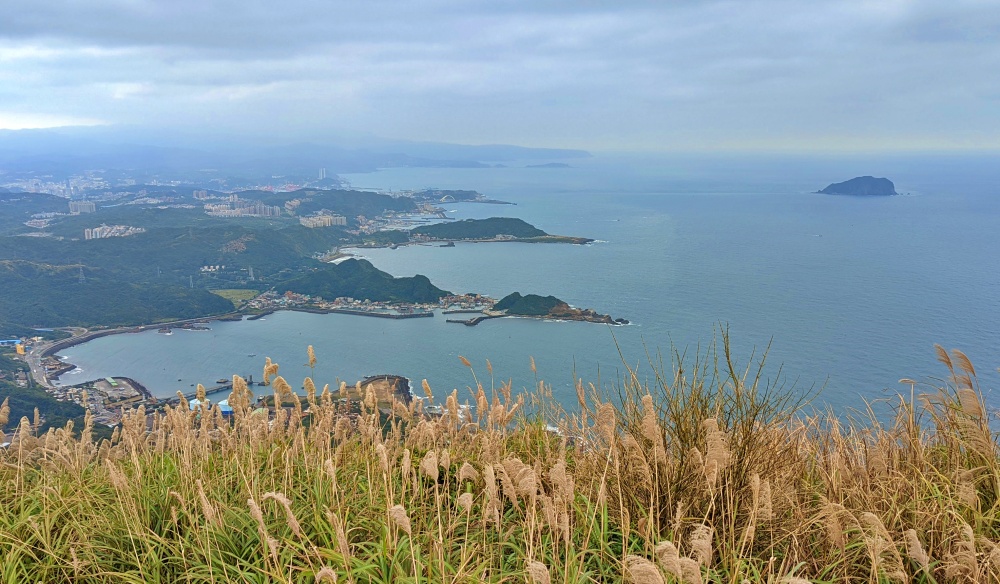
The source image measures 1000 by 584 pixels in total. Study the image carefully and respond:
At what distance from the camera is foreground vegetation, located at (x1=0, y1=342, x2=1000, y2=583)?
6.71 feet

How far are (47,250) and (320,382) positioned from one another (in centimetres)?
3451

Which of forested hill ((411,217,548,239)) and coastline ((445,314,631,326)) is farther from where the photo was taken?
forested hill ((411,217,548,239))

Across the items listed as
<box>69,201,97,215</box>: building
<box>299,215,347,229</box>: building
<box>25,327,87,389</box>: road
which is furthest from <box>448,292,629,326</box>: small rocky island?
<box>69,201,97,215</box>: building

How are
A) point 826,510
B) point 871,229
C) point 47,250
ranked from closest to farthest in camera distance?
point 826,510, point 47,250, point 871,229

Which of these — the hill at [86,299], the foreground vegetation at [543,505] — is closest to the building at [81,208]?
the hill at [86,299]

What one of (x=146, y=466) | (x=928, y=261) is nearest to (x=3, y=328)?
(x=146, y=466)

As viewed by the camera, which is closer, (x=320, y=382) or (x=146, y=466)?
(x=146, y=466)

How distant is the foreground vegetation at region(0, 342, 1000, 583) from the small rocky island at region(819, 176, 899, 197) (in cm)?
9387

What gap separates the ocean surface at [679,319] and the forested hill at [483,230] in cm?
367

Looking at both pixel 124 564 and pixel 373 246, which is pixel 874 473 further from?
pixel 373 246

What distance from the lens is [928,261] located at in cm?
3769

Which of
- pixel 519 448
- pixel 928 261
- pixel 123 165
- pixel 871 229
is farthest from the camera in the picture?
pixel 123 165

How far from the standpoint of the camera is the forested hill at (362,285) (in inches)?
1351

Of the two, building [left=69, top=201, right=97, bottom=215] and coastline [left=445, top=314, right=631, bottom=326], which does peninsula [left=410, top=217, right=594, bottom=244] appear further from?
building [left=69, top=201, right=97, bottom=215]
